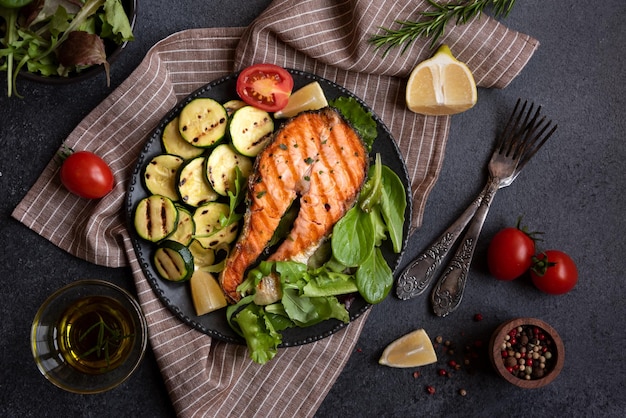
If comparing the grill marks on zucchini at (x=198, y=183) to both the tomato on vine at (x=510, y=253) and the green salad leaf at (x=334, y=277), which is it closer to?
the green salad leaf at (x=334, y=277)

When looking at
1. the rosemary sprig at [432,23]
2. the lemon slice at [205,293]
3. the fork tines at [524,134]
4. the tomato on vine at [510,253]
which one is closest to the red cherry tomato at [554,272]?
the tomato on vine at [510,253]

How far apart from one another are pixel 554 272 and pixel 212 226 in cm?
196

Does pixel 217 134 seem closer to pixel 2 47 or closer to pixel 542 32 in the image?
pixel 2 47

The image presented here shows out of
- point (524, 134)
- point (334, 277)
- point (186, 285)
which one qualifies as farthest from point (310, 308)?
point (524, 134)

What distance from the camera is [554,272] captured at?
3533 millimetres

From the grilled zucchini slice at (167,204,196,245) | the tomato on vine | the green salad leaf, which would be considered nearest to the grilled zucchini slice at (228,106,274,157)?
the grilled zucchini slice at (167,204,196,245)

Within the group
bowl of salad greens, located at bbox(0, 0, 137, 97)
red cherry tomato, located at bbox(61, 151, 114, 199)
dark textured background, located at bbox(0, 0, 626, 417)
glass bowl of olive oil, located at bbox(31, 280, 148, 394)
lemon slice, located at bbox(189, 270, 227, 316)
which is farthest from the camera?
dark textured background, located at bbox(0, 0, 626, 417)

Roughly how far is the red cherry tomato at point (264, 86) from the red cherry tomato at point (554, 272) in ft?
5.65

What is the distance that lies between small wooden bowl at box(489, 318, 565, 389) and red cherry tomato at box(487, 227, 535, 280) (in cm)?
28

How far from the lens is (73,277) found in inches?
134

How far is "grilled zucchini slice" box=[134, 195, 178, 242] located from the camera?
10.5 ft

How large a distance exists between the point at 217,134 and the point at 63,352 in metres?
1.37

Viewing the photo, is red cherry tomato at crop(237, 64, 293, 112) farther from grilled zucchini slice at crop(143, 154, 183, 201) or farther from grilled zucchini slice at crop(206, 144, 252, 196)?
grilled zucchini slice at crop(143, 154, 183, 201)

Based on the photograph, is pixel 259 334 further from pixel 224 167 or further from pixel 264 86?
pixel 264 86
